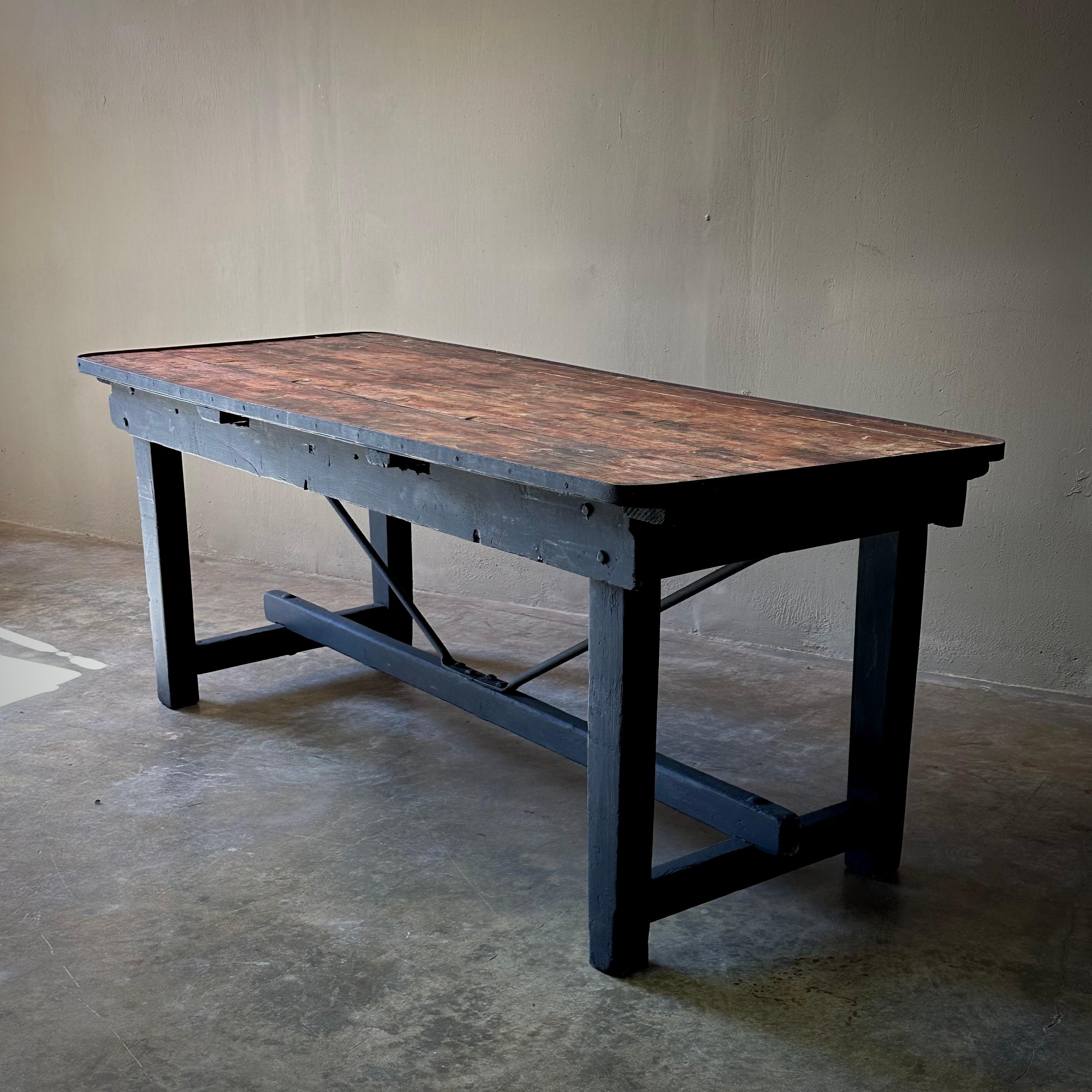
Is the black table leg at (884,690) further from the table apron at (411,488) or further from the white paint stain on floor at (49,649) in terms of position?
the white paint stain on floor at (49,649)

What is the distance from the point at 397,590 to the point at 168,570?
59 cm

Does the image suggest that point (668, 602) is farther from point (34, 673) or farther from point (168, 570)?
point (34, 673)

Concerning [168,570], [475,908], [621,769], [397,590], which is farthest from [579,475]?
[168,570]

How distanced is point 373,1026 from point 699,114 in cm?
273

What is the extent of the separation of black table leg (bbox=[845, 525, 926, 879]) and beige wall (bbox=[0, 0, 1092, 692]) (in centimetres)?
127

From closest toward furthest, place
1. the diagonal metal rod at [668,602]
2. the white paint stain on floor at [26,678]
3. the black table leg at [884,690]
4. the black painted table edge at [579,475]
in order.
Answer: the black painted table edge at [579,475] < the black table leg at [884,690] < the diagonal metal rod at [668,602] < the white paint stain on floor at [26,678]

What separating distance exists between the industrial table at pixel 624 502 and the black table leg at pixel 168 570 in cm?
3

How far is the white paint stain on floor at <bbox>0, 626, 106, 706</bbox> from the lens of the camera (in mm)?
3676

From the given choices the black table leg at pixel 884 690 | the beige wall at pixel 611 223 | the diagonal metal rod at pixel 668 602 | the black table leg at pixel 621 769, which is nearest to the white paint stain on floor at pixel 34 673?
the beige wall at pixel 611 223

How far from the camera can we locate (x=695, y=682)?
3.78 m

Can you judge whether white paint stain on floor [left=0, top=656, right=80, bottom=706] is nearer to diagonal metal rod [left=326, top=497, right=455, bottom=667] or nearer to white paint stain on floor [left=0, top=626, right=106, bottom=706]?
white paint stain on floor [left=0, top=626, right=106, bottom=706]

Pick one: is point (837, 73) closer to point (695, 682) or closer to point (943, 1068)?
point (695, 682)

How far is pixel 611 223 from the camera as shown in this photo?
4109 millimetres

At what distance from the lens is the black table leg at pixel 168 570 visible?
3.40m
